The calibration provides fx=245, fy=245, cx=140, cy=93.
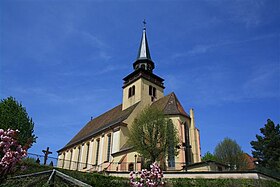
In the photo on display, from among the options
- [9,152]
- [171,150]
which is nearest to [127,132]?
[171,150]

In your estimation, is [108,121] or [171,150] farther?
[108,121]

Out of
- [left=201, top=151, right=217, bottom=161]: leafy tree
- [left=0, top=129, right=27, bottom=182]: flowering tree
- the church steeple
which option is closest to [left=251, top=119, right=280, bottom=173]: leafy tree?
[left=201, top=151, right=217, bottom=161]: leafy tree

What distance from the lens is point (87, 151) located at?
43.8 metres

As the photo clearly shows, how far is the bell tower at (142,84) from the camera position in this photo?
1617 inches

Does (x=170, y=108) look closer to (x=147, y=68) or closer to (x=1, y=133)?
(x=147, y=68)

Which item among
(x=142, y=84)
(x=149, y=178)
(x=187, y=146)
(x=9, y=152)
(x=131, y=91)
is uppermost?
(x=142, y=84)

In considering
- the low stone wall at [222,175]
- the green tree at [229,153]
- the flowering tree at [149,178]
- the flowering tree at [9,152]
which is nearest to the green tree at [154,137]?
the low stone wall at [222,175]

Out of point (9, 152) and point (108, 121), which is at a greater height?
point (108, 121)

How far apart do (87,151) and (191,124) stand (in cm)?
2057

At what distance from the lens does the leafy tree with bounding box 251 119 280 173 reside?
40188mm

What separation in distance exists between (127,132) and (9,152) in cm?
3088

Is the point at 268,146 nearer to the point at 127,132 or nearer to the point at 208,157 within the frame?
the point at 208,157

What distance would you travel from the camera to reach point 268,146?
4238cm

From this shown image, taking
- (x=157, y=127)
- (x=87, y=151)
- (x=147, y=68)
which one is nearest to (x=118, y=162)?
(x=157, y=127)
